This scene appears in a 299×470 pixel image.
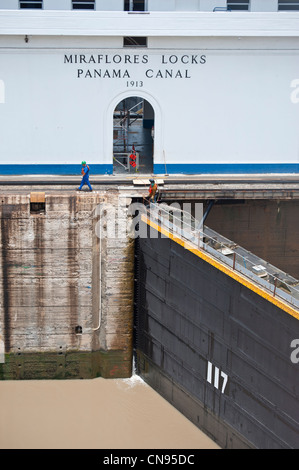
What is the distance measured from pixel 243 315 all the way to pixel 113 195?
5941mm

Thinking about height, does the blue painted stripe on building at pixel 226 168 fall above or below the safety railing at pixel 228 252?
above

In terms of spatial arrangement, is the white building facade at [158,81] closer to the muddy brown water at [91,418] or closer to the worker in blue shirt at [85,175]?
the worker in blue shirt at [85,175]

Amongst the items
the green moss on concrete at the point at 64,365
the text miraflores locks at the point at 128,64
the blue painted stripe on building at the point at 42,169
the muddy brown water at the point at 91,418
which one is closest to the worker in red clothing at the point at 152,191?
the blue painted stripe on building at the point at 42,169

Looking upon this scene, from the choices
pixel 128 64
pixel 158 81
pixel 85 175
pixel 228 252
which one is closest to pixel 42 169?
pixel 85 175

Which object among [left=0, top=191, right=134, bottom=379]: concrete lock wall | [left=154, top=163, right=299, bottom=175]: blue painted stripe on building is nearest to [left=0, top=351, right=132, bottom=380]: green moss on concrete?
[left=0, top=191, right=134, bottom=379]: concrete lock wall

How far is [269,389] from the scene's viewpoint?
16.3 metres

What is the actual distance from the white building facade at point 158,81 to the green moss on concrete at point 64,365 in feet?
20.5

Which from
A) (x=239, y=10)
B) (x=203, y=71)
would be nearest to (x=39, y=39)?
(x=203, y=71)

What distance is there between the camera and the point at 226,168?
75.9 feet

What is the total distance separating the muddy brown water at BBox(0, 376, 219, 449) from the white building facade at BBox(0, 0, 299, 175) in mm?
7336

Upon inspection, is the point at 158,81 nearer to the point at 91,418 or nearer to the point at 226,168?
the point at 226,168

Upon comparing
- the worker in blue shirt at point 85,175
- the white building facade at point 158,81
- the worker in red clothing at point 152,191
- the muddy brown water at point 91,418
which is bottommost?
the muddy brown water at point 91,418

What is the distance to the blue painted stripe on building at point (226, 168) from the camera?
23.0m

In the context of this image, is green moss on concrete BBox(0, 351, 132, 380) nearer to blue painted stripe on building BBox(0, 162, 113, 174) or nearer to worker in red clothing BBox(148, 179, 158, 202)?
worker in red clothing BBox(148, 179, 158, 202)
